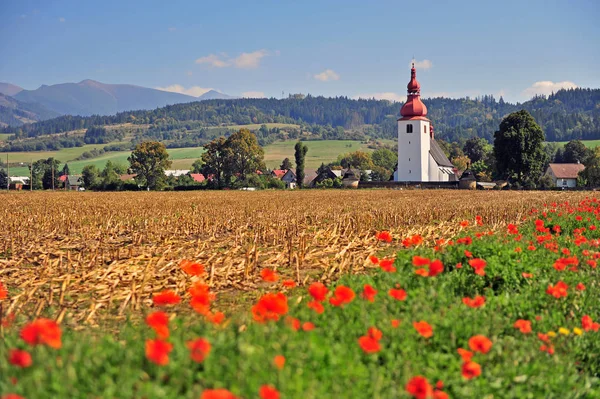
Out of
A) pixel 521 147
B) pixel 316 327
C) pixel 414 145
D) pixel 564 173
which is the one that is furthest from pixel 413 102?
pixel 316 327

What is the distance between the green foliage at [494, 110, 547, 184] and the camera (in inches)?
3337

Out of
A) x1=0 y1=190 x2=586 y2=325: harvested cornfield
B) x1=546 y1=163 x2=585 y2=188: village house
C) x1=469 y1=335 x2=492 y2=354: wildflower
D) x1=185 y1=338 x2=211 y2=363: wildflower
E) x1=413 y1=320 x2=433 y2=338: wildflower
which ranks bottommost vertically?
x1=0 y1=190 x2=586 y2=325: harvested cornfield

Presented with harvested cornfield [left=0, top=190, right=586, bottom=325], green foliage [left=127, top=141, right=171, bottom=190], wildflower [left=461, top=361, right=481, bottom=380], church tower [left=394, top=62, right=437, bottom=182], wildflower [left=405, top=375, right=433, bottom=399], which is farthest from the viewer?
church tower [left=394, top=62, right=437, bottom=182]

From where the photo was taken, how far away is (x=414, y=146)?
108 metres

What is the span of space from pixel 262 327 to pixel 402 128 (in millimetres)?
106493

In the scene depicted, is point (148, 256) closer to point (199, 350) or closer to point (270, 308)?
point (270, 308)

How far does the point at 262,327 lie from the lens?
15.9ft

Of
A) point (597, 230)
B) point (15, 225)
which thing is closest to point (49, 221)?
point (15, 225)

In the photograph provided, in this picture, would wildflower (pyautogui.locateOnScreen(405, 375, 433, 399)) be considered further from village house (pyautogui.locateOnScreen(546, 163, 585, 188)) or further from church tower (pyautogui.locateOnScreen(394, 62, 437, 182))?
village house (pyautogui.locateOnScreen(546, 163, 585, 188))

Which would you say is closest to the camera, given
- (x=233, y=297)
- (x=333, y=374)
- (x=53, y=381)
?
(x=53, y=381)

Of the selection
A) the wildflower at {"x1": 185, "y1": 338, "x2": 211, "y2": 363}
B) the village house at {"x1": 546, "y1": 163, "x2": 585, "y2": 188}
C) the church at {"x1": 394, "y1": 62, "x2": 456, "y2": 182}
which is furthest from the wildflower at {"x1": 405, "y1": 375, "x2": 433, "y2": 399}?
the village house at {"x1": 546, "y1": 163, "x2": 585, "y2": 188}

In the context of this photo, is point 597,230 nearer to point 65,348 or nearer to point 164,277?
point 164,277

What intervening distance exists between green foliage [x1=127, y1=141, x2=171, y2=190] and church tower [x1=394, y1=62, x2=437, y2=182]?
41920 millimetres

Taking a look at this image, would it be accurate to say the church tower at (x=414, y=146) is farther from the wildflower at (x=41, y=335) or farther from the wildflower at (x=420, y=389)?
the wildflower at (x=41, y=335)
